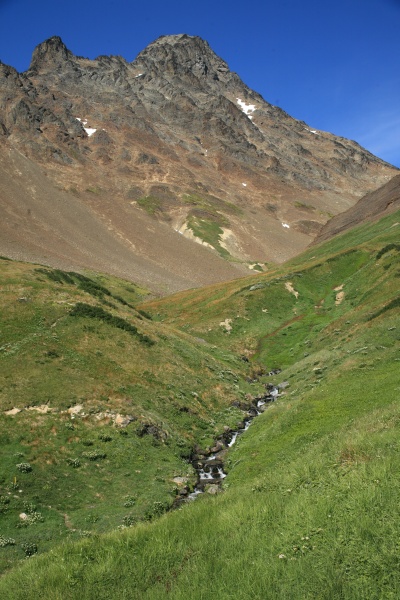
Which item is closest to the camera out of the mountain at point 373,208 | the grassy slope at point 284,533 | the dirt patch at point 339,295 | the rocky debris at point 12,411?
the grassy slope at point 284,533

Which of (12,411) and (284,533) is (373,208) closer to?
(12,411)

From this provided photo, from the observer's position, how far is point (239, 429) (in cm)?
3766

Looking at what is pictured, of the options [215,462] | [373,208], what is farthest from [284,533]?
[373,208]

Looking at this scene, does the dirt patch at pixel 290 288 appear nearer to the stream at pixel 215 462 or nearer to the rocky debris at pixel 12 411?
the stream at pixel 215 462

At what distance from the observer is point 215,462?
103 feet

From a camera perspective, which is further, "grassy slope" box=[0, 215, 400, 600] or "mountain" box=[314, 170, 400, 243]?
"mountain" box=[314, 170, 400, 243]

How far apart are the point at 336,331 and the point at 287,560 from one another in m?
44.2

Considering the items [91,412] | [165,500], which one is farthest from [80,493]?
[91,412]

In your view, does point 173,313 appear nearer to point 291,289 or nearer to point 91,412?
point 291,289

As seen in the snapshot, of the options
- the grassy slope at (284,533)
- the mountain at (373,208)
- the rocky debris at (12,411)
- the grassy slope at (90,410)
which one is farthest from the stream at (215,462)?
Answer: the mountain at (373,208)

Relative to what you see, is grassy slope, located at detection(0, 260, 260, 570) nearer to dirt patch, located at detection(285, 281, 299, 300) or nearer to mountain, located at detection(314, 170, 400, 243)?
dirt patch, located at detection(285, 281, 299, 300)

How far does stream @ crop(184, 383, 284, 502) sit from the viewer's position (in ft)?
89.6

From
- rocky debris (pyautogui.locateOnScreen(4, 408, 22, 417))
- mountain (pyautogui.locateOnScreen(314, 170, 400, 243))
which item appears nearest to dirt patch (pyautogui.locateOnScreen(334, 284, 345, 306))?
mountain (pyautogui.locateOnScreen(314, 170, 400, 243))

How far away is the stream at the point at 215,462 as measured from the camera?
27.3 m
